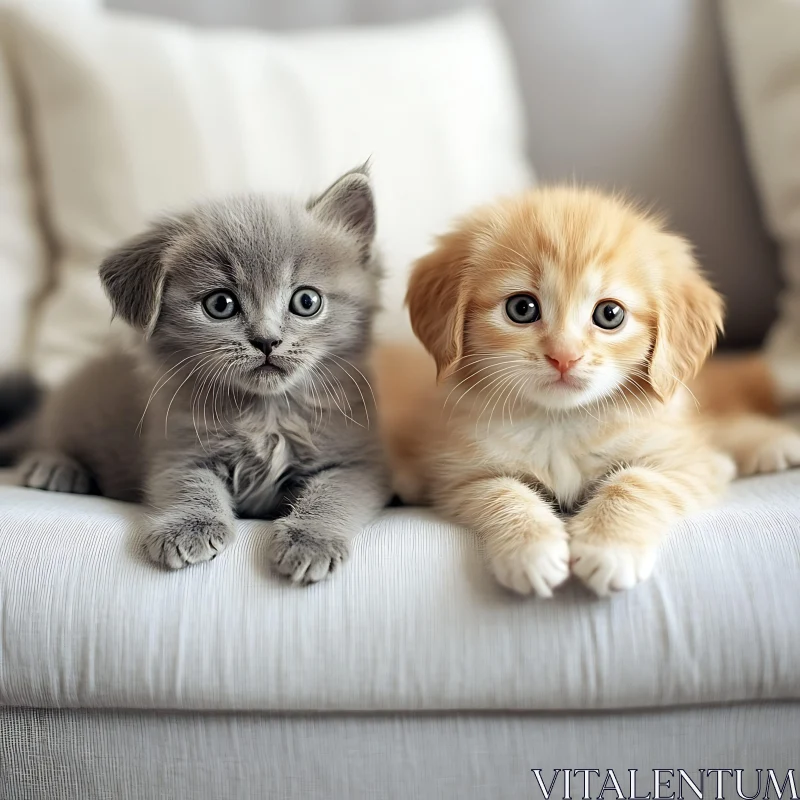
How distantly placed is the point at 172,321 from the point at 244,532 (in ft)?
1.01

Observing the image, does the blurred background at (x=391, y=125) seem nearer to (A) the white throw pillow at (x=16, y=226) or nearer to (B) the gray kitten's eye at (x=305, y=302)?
(A) the white throw pillow at (x=16, y=226)

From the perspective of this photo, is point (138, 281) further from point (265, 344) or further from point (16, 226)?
point (16, 226)

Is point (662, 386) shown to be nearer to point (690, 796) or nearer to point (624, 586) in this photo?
point (624, 586)

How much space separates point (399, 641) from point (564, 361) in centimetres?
40

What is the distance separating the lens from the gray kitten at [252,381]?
0.96 metres

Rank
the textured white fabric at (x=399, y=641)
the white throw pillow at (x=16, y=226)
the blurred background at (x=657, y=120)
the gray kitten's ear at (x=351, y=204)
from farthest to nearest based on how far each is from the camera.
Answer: the blurred background at (x=657, y=120)
the white throw pillow at (x=16, y=226)
the gray kitten's ear at (x=351, y=204)
the textured white fabric at (x=399, y=641)

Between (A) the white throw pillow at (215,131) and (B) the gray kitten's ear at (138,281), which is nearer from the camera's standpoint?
(B) the gray kitten's ear at (138,281)

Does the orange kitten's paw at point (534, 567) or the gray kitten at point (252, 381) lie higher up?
the gray kitten at point (252, 381)

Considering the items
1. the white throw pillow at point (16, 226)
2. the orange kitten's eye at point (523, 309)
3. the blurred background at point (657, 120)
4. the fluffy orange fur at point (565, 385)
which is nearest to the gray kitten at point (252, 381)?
the fluffy orange fur at point (565, 385)

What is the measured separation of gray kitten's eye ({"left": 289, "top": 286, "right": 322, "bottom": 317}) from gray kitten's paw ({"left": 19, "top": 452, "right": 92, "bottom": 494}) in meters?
0.50

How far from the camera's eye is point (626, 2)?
5.52ft

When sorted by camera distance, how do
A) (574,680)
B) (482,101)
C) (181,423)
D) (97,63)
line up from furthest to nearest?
(482,101) → (97,63) → (181,423) → (574,680)

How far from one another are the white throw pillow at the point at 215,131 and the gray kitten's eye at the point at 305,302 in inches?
16.2

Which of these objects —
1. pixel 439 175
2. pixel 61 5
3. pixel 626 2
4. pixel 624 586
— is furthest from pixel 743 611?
pixel 61 5
